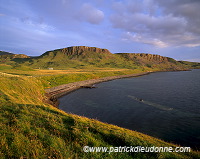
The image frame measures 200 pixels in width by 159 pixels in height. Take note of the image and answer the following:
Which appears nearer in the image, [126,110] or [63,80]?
[126,110]

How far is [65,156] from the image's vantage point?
283 inches

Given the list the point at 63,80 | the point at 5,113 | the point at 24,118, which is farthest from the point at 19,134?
the point at 63,80

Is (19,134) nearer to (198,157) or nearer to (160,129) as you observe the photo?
(198,157)

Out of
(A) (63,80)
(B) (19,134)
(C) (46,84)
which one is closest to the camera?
(B) (19,134)

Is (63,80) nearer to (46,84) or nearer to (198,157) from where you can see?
(46,84)

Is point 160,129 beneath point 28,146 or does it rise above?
beneath

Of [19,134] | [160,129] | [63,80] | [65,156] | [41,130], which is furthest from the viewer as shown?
[63,80]

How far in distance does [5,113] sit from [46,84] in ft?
176

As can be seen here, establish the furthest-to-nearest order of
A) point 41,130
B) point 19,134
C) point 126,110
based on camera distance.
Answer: point 126,110
point 41,130
point 19,134

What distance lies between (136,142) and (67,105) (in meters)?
36.0

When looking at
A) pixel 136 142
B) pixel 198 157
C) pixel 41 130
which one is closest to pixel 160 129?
pixel 198 157

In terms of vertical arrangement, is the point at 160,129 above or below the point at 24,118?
below

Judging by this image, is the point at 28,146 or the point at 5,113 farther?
the point at 5,113

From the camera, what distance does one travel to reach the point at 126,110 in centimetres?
3669
